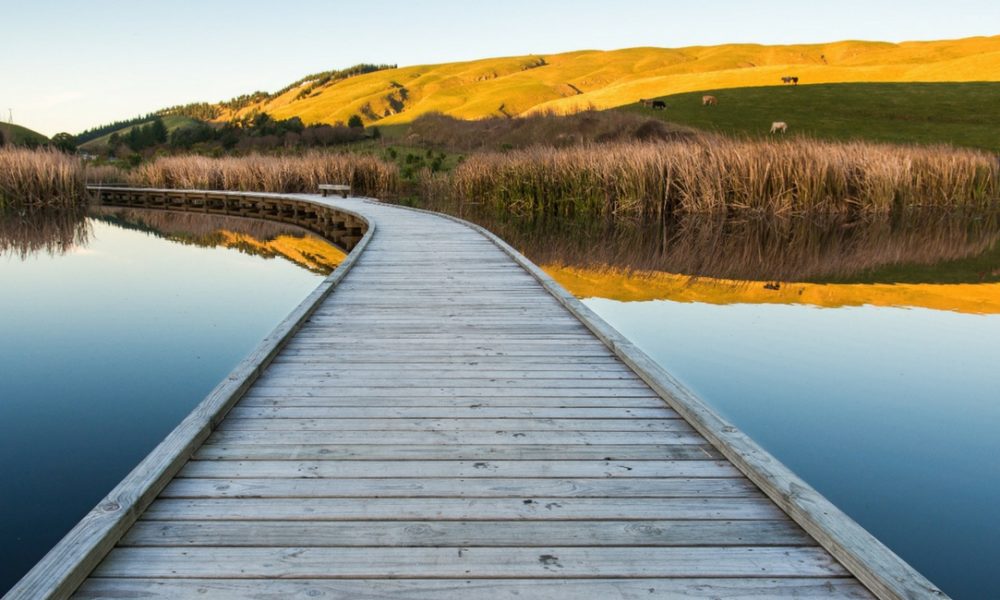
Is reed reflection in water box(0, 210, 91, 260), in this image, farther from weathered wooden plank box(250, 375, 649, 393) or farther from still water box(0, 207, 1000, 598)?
weathered wooden plank box(250, 375, 649, 393)

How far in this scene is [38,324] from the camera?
7020 mm

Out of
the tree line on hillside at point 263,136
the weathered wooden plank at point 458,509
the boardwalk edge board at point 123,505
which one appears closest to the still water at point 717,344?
the boardwalk edge board at point 123,505

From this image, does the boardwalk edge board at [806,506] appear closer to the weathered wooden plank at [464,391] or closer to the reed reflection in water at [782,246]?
the weathered wooden plank at [464,391]

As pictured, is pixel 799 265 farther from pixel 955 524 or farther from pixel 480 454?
pixel 480 454

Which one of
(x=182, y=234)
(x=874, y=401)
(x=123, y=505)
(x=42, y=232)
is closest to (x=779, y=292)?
(x=874, y=401)

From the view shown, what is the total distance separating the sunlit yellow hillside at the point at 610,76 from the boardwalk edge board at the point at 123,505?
40758mm

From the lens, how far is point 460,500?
2.18 meters

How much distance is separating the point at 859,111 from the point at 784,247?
29751 mm

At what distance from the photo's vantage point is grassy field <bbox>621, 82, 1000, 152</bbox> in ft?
99.1

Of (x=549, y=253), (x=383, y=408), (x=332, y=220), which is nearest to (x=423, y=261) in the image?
(x=549, y=253)

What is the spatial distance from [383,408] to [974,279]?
8940 mm

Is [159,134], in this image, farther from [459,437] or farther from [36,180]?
[459,437]

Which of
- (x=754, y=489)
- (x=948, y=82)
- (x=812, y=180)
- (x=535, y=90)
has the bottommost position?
(x=754, y=489)

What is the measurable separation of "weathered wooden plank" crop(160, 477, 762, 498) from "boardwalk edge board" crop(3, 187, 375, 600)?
0.10m
